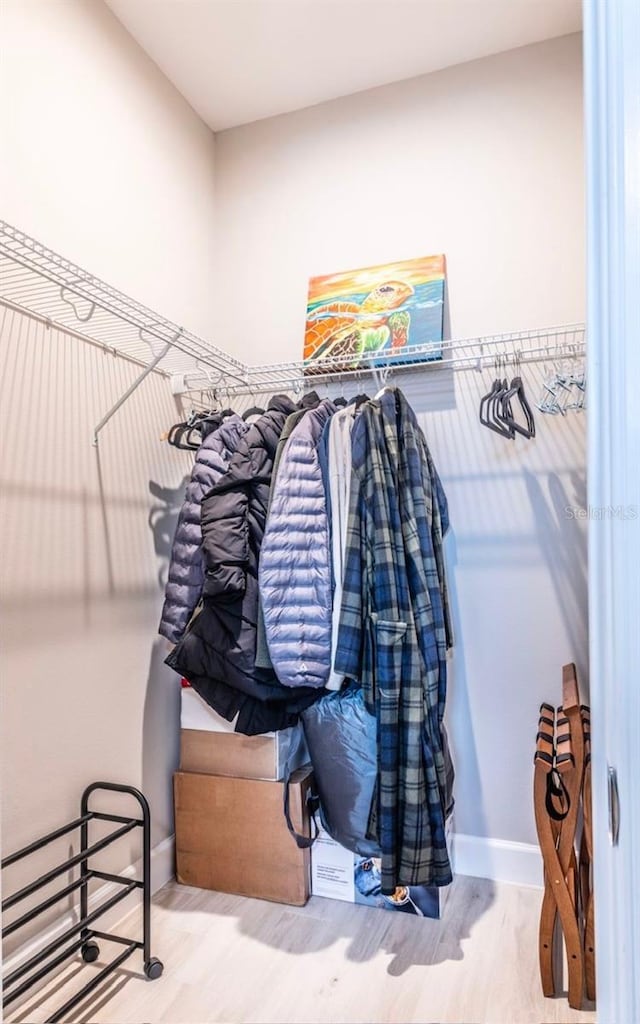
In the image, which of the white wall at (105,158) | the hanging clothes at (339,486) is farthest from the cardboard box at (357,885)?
the white wall at (105,158)

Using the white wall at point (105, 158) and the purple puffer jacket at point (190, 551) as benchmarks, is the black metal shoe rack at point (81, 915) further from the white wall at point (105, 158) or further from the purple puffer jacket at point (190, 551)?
the white wall at point (105, 158)

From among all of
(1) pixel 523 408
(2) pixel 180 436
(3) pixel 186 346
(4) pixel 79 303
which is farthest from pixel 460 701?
(4) pixel 79 303

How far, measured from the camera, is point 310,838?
1803 millimetres

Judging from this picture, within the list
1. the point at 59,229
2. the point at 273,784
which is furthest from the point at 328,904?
the point at 59,229

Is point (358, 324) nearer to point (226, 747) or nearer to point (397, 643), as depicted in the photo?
point (397, 643)

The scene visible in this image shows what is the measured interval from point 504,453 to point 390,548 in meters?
0.66

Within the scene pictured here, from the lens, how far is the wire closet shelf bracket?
1549 mm

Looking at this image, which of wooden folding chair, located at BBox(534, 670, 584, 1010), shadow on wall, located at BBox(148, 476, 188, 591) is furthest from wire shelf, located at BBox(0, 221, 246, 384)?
wooden folding chair, located at BBox(534, 670, 584, 1010)

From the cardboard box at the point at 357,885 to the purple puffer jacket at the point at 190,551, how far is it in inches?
32.0

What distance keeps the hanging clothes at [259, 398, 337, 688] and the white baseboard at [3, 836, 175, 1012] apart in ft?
2.71

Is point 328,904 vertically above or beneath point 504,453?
beneath

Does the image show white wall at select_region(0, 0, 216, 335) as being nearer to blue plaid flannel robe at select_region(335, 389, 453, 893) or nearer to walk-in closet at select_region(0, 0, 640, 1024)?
walk-in closet at select_region(0, 0, 640, 1024)

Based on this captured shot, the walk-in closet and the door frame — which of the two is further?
the walk-in closet

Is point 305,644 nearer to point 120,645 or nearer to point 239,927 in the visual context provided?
point 120,645
